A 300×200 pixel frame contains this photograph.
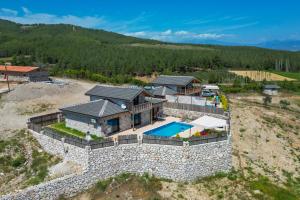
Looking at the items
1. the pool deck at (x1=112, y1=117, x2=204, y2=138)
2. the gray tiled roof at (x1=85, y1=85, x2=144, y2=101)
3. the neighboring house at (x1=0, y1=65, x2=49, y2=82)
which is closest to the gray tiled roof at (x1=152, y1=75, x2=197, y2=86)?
the pool deck at (x1=112, y1=117, x2=204, y2=138)

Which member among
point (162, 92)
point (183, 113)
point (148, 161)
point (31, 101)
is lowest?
point (148, 161)

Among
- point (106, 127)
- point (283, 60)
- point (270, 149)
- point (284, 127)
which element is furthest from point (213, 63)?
point (106, 127)

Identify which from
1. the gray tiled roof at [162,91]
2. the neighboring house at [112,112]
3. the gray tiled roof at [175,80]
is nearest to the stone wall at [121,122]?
the neighboring house at [112,112]

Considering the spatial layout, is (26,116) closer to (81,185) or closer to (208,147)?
(81,185)

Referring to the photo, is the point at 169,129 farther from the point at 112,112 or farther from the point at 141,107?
the point at 112,112

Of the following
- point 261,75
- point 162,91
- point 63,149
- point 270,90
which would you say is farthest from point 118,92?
point 261,75

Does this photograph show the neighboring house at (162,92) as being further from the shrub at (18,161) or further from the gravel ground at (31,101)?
the shrub at (18,161)
